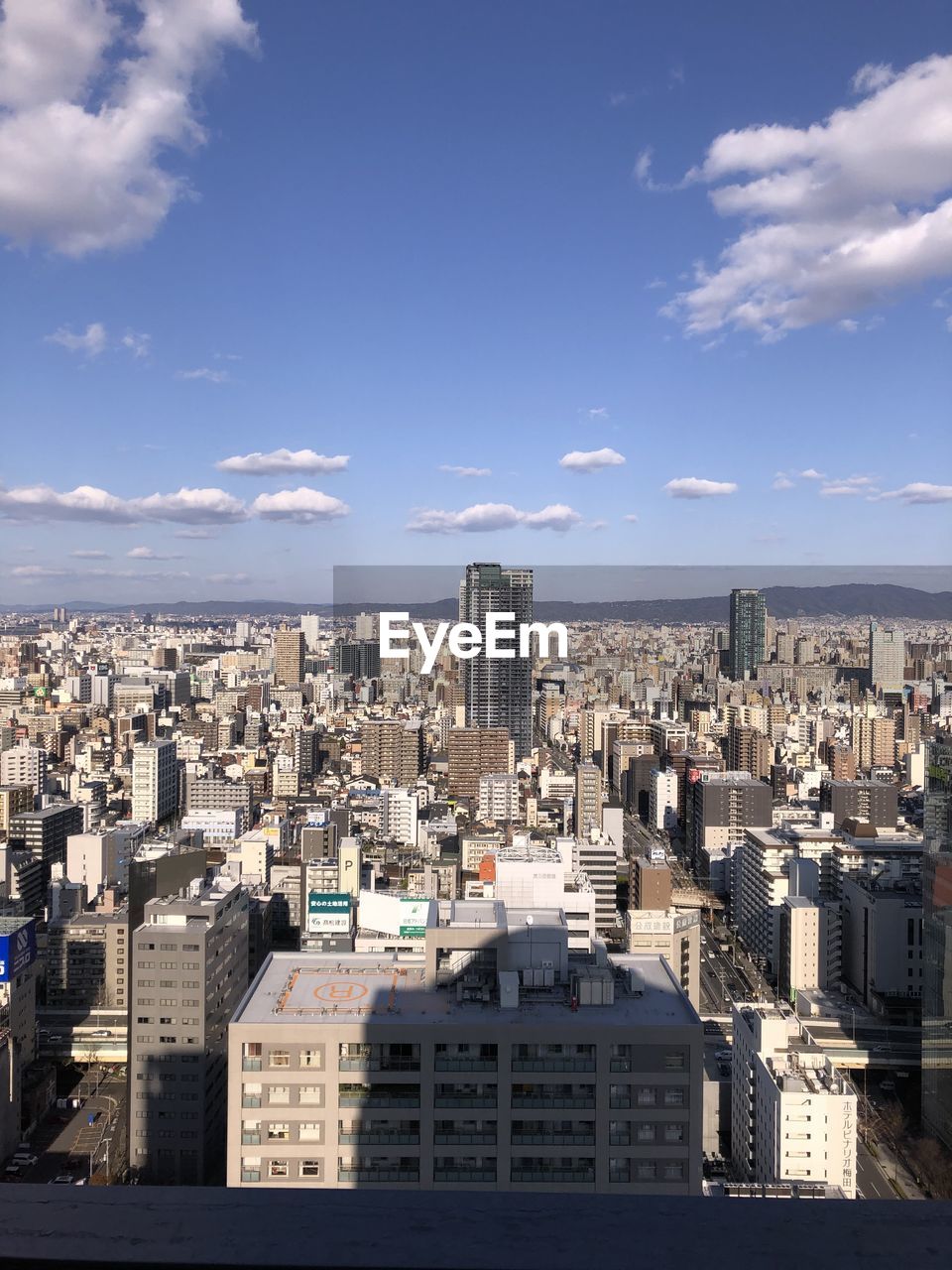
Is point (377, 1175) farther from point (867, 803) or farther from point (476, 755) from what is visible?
point (476, 755)

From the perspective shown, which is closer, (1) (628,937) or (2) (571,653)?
(1) (628,937)

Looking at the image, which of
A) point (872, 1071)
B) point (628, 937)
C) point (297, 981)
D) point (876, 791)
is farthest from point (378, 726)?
point (297, 981)

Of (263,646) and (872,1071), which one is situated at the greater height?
(263,646)

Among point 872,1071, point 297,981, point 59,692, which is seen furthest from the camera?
point 59,692

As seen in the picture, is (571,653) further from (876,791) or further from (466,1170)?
(466,1170)

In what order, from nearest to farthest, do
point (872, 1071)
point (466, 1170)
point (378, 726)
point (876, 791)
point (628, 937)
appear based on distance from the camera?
point (466, 1170), point (872, 1071), point (628, 937), point (876, 791), point (378, 726)

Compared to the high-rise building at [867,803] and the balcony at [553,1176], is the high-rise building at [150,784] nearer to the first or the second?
→ the high-rise building at [867,803]

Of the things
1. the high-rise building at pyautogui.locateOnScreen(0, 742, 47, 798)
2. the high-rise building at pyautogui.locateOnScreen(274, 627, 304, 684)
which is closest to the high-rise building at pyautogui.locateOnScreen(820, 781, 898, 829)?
the high-rise building at pyautogui.locateOnScreen(0, 742, 47, 798)
